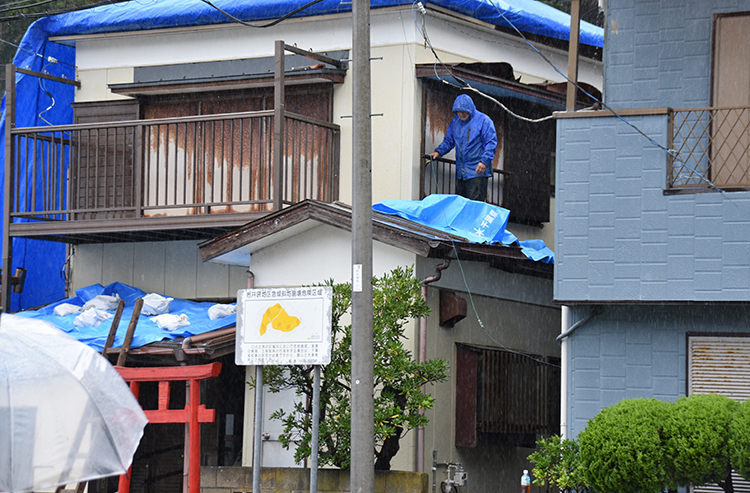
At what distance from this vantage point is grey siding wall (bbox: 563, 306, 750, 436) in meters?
10.2

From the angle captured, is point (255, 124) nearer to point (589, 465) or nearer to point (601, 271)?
point (601, 271)

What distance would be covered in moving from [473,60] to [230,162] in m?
4.20

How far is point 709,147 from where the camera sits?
34.7 feet

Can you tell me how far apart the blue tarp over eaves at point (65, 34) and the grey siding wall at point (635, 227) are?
5.71 m

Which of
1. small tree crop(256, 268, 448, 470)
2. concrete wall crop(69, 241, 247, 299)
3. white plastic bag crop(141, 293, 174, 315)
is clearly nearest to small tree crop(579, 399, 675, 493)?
small tree crop(256, 268, 448, 470)

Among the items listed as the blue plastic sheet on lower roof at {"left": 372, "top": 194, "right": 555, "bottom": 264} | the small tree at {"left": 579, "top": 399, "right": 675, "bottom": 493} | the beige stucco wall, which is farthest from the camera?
the blue plastic sheet on lower roof at {"left": 372, "top": 194, "right": 555, "bottom": 264}

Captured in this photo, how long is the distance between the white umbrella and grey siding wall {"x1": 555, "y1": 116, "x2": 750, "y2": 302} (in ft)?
17.5

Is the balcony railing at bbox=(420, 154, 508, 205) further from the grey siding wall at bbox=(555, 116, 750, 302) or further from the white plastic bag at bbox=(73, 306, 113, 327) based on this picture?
the white plastic bag at bbox=(73, 306, 113, 327)

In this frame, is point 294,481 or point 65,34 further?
point 65,34

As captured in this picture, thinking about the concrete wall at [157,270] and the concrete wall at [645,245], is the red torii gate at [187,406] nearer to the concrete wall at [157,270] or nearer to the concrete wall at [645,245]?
the concrete wall at [157,270]

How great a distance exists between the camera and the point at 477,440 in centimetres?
1322

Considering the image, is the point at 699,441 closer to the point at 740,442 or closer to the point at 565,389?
the point at 740,442

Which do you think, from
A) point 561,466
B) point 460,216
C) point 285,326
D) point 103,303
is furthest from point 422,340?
point 103,303

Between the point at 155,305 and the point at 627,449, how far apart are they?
7.55m
